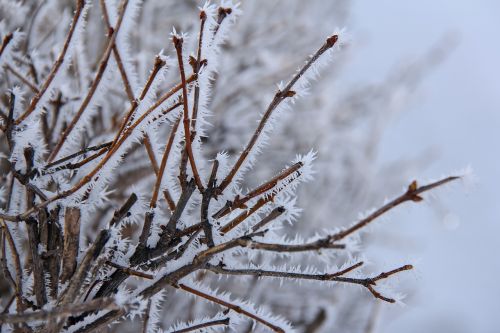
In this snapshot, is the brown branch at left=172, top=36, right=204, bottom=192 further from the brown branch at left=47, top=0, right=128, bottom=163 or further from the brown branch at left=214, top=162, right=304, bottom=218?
the brown branch at left=47, top=0, right=128, bottom=163

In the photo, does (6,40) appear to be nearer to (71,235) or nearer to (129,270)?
(71,235)

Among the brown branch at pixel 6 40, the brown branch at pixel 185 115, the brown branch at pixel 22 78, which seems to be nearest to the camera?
the brown branch at pixel 185 115

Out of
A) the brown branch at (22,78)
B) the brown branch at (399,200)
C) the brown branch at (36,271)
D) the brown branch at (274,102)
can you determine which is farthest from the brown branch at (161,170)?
the brown branch at (22,78)

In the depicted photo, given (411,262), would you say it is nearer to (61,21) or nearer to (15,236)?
(15,236)

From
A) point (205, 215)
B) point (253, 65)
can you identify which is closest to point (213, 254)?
point (205, 215)

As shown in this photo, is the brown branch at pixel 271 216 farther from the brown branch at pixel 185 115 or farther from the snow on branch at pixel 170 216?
the brown branch at pixel 185 115

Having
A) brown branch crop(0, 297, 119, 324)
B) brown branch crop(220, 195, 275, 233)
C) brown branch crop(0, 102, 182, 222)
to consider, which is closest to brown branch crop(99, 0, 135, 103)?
brown branch crop(0, 102, 182, 222)

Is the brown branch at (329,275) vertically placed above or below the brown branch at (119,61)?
below

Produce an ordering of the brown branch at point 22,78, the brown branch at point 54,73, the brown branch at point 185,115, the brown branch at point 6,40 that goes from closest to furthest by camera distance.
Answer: the brown branch at point 185,115
the brown branch at point 54,73
the brown branch at point 6,40
the brown branch at point 22,78

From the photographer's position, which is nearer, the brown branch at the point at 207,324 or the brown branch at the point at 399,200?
the brown branch at the point at 399,200
